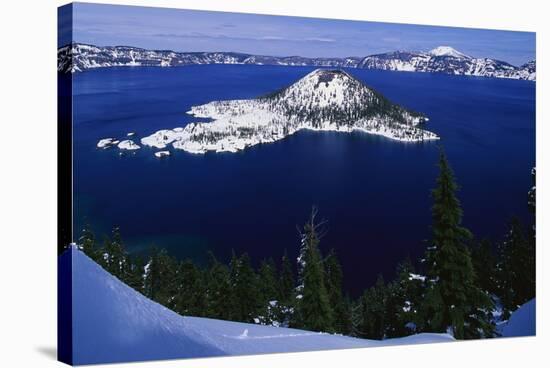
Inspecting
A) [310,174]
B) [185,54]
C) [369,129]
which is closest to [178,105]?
[185,54]

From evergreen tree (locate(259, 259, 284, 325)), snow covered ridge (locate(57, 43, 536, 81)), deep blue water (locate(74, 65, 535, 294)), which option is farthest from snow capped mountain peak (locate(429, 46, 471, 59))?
evergreen tree (locate(259, 259, 284, 325))

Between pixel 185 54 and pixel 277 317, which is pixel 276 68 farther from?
pixel 277 317

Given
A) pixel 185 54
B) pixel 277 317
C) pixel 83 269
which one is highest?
pixel 185 54

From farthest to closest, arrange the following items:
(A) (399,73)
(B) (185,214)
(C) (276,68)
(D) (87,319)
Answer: (A) (399,73) → (C) (276,68) → (B) (185,214) → (D) (87,319)

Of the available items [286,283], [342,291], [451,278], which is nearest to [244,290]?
[286,283]

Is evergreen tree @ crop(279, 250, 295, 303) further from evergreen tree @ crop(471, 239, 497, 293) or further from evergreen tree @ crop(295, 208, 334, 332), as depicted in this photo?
evergreen tree @ crop(471, 239, 497, 293)

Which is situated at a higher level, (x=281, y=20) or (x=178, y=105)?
(x=281, y=20)

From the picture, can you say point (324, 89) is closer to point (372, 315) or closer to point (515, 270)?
point (372, 315)
